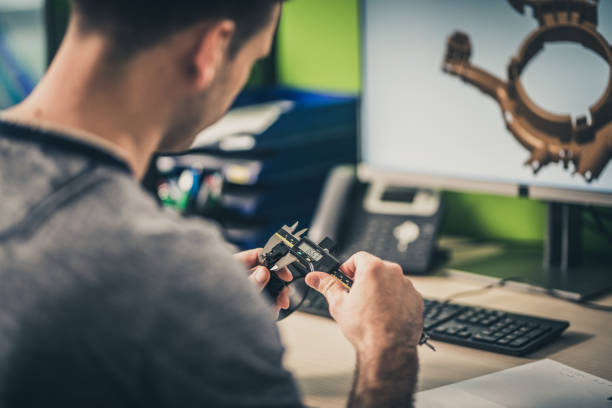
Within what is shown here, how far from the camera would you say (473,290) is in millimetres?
1083

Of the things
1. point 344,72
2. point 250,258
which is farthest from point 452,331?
point 344,72

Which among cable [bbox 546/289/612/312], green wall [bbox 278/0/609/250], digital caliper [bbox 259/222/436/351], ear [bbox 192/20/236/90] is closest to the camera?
ear [bbox 192/20/236/90]

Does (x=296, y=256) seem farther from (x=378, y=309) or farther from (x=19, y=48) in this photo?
(x=19, y=48)

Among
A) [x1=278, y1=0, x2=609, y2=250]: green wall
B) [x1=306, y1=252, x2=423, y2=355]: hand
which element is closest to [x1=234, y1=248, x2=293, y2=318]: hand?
[x1=306, y1=252, x2=423, y2=355]: hand

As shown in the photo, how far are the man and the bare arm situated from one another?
0.16 meters

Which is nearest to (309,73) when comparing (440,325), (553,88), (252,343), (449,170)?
(449,170)

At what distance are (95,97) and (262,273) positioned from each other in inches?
14.8

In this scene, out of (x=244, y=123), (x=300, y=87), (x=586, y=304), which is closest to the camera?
(x=586, y=304)

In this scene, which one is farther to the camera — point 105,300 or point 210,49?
point 210,49

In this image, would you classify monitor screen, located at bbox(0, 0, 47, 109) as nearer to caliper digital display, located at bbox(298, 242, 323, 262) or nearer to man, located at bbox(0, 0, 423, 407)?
caliper digital display, located at bbox(298, 242, 323, 262)

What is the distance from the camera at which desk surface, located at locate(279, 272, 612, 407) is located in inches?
30.5

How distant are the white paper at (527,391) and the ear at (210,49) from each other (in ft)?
1.23

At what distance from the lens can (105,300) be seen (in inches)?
18.0

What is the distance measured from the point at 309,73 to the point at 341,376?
1.05m
